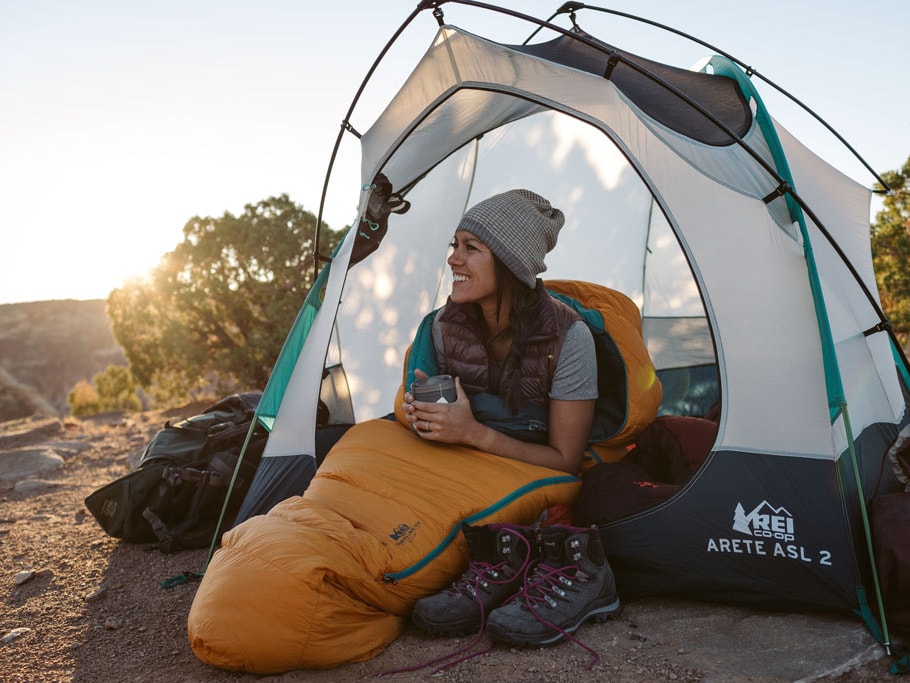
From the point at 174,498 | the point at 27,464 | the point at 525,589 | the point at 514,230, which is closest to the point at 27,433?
the point at 27,464

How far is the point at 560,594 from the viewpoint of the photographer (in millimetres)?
2174

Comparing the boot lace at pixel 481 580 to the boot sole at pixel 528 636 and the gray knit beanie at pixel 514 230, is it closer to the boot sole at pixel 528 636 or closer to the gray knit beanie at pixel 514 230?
the boot sole at pixel 528 636

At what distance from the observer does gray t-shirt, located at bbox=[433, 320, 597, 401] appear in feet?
8.83

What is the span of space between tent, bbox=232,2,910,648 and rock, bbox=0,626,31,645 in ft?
3.08

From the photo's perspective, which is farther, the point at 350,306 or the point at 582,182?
the point at 582,182

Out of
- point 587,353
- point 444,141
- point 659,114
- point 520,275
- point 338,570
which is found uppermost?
point 444,141

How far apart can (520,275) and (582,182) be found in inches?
87.3

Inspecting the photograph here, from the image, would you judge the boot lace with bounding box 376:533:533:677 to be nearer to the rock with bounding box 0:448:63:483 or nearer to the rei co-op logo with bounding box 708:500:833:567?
the rei co-op logo with bounding box 708:500:833:567

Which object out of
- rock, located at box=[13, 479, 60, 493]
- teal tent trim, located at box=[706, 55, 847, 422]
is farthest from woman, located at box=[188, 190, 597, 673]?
rock, located at box=[13, 479, 60, 493]

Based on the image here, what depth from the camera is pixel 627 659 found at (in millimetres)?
2014

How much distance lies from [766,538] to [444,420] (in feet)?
3.72

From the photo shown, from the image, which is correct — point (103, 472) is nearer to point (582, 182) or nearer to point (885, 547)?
point (582, 182)

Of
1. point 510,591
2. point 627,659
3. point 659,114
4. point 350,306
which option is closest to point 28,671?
point 510,591

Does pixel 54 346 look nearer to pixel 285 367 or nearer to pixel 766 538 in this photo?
pixel 285 367
